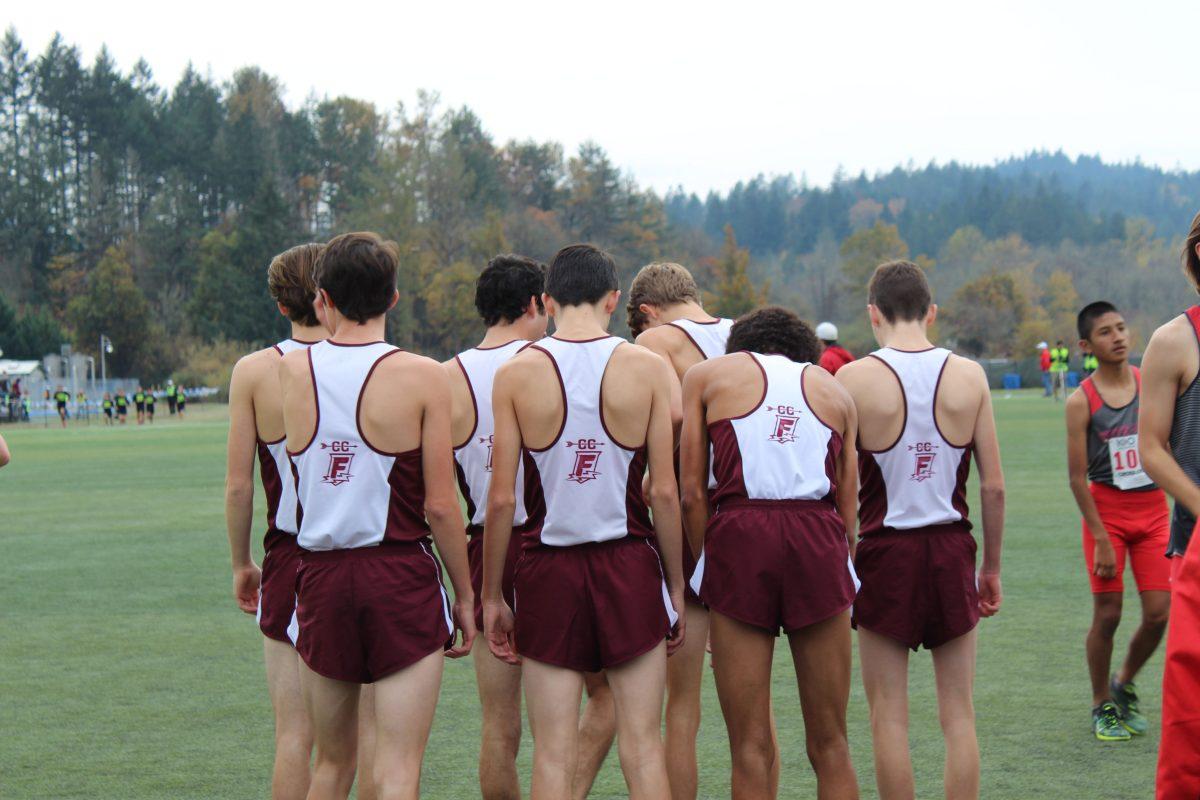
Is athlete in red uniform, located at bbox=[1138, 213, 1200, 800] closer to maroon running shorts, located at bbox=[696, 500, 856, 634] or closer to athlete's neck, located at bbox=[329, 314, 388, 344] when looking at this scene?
maroon running shorts, located at bbox=[696, 500, 856, 634]

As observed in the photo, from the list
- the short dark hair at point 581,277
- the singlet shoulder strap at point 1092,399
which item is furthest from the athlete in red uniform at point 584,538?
the singlet shoulder strap at point 1092,399

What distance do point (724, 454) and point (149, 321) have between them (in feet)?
273

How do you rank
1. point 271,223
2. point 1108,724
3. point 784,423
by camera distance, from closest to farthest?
point 784,423, point 1108,724, point 271,223

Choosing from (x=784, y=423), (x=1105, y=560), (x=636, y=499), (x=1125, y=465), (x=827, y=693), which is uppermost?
(x=784, y=423)

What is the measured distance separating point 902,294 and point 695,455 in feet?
3.40

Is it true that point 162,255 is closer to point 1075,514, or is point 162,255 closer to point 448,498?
point 1075,514

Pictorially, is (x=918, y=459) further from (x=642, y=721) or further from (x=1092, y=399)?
(x=1092, y=399)

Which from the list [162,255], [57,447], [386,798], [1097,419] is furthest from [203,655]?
[162,255]

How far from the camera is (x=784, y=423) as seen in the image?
15.0 feet

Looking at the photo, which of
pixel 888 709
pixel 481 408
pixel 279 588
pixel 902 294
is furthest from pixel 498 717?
pixel 902 294

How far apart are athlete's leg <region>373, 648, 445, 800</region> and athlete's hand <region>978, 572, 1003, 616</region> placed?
2261 mm

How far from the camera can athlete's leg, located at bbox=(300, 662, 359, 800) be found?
4207 mm

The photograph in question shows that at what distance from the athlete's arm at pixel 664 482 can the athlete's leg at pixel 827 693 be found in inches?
19.0

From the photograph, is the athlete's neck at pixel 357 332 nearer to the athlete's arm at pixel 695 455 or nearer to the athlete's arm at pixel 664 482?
the athlete's arm at pixel 664 482
